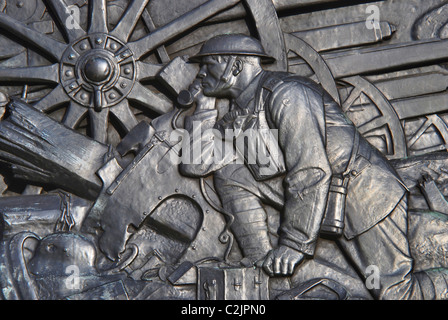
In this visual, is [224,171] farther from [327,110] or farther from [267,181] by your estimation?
[327,110]

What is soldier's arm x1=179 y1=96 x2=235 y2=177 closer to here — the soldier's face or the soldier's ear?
the soldier's face

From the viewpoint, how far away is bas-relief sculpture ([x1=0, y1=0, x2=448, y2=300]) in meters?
3.50

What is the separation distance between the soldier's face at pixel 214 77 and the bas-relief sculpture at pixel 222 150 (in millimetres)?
11

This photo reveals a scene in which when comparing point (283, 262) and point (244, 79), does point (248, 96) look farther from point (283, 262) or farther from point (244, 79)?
point (283, 262)

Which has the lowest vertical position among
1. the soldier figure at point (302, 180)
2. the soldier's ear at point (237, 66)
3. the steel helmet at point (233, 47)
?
the soldier figure at point (302, 180)

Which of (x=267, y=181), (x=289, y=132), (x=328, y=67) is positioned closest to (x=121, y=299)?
(x=267, y=181)

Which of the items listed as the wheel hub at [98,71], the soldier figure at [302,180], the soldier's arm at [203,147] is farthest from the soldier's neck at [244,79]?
the wheel hub at [98,71]

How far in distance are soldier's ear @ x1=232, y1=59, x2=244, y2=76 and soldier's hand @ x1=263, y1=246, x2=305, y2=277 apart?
1.00 metres

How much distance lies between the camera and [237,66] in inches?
149

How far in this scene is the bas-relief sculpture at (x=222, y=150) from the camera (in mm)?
3504

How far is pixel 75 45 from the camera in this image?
3955 millimetres

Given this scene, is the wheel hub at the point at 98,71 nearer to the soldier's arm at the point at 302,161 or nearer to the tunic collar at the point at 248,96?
the tunic collar at the point at 248,96

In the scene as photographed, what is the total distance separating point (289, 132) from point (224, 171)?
410mm

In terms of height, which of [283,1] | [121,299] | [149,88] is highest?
[283,1]
